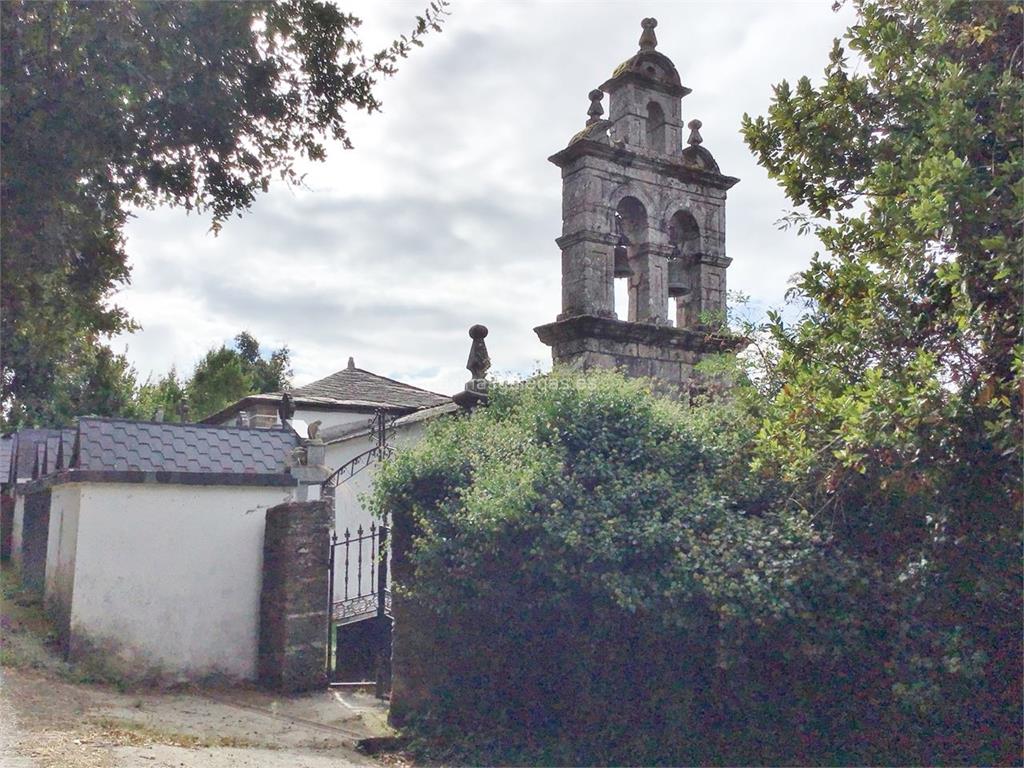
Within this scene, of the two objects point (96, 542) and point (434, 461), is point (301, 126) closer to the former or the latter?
point (434, 461)

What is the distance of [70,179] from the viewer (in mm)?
5695

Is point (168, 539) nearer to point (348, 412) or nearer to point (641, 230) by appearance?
point (641, 230)

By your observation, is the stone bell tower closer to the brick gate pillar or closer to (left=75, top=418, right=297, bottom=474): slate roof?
the brick gate pillar

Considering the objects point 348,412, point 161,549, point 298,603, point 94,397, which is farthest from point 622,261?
point 94,397

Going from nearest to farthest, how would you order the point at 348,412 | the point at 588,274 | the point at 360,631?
the point at 360,631, the point at 588,274, the point at 348,412

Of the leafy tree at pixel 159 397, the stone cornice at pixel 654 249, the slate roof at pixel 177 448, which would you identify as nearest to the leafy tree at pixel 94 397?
the leafy tree at pixel 159 397

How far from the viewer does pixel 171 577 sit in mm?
10055

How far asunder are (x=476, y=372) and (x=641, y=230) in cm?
355

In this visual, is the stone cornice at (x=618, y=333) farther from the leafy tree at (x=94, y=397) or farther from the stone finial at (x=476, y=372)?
the leafy tree at (x=94, y=397)

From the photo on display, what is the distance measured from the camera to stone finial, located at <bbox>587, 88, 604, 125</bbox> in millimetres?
11610

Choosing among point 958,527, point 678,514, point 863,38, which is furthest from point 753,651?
point 863,38

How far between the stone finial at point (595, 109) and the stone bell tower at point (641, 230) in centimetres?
2

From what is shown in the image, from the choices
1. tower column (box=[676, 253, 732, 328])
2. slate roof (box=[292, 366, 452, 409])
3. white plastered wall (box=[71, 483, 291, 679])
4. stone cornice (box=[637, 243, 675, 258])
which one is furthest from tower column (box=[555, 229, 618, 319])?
slate roof (box=[292, 366, 452, 409])

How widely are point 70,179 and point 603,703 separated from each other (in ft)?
16.7
